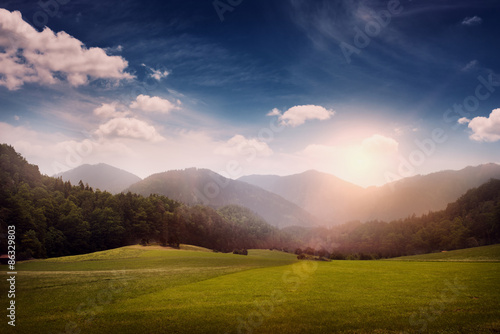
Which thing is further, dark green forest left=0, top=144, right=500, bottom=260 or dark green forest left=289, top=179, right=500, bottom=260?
dark green forest left=289, top=179, right=500, bottom=260

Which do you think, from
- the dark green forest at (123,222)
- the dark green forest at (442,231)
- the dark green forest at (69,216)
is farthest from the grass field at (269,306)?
the dark green forest at (442,231)

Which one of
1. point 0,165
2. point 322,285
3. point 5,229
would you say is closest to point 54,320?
point 322,285

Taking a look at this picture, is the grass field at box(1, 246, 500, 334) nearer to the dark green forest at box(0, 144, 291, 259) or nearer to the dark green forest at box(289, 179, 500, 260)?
the dark green forest at box(0, 144, 291, 259)

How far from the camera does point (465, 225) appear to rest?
111688 millimetres

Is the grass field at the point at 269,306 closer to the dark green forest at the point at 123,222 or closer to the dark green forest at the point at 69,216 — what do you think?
the dark green forest at the point at 123,222

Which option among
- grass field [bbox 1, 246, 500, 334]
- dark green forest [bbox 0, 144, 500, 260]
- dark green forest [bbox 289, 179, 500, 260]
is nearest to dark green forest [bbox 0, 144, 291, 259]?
dark green forest [bbox 0, 144, 500, 260]

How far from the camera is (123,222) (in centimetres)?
11000

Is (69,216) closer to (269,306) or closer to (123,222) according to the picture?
(123,222)

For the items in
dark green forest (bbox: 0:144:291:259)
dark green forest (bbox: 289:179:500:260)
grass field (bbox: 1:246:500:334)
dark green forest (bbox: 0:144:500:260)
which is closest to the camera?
grass field (bbox: 1:246:500:334)

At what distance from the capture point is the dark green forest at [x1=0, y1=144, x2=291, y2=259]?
2862 inches

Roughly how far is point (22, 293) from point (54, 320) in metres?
10.5

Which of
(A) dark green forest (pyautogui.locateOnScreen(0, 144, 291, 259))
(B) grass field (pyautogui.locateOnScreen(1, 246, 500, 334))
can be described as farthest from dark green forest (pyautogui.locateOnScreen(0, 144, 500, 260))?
(B) grass field (pyautogui.locateOnScreen(1, 246, 500, 334))

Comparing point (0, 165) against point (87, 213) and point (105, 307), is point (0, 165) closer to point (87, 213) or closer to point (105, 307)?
point (87, 213)

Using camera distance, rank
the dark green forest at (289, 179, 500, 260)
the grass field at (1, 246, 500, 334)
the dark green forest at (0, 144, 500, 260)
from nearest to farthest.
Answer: the grass field at (1, 246, 500, 334) → the dark green forest at (0, 144, 500, 260) → the dark green forest at (289, 179, 500, 260)
